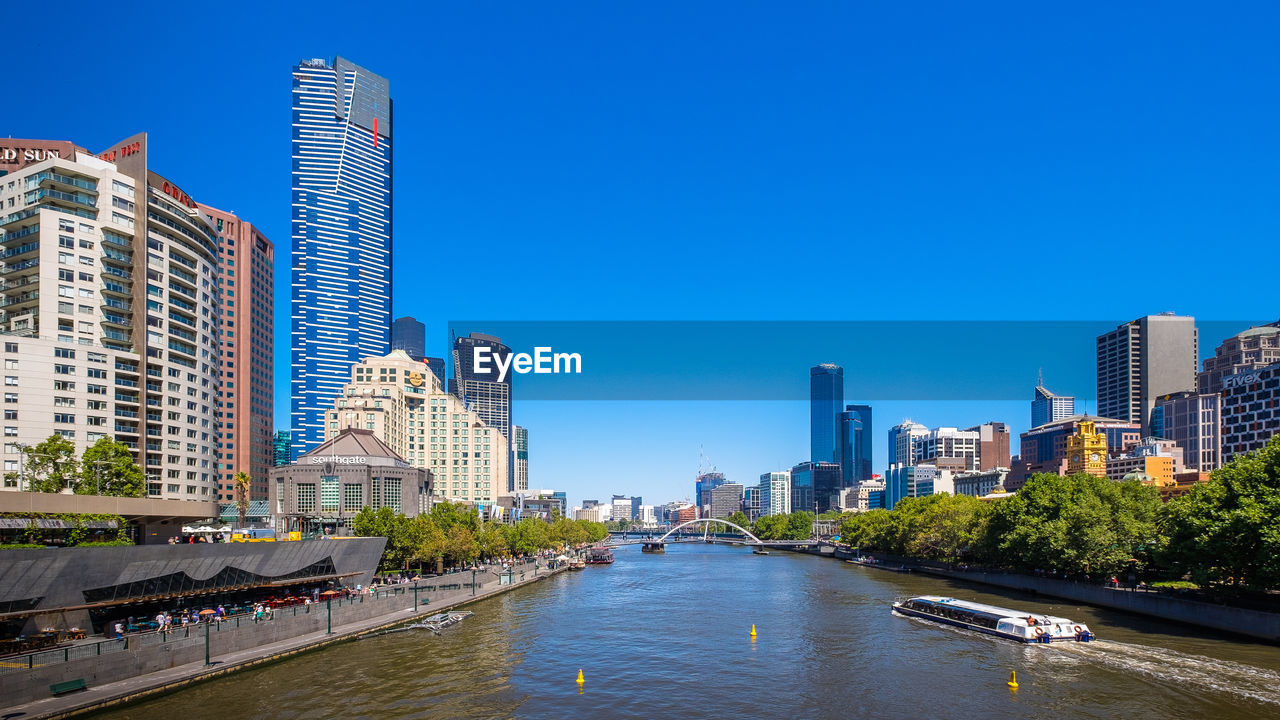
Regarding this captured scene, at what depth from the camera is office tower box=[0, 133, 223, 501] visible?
91375 millimetres

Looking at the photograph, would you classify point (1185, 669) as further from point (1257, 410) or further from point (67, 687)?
point (1257, 410)

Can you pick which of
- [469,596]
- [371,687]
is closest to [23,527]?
[371,687]

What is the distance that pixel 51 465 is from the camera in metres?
85.9

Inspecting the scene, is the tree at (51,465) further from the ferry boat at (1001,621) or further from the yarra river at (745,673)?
the ferry boat at (1001,621)

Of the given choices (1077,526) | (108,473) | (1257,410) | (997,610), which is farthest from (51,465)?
(1257,410)

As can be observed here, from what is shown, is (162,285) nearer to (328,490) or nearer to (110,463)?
(110,463)

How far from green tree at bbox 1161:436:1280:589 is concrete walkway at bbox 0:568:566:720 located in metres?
67.0

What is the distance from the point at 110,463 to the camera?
84438 millimetres

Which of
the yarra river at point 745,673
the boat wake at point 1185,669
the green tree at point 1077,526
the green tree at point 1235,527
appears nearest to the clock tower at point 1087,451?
the green tree at point 1077,526

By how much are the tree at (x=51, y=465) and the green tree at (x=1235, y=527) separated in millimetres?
100183

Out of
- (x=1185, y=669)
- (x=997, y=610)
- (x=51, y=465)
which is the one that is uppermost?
(x=51, y=465)

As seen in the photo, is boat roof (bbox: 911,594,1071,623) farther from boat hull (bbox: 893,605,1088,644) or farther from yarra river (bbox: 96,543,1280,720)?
yarra river (bbox: 96,543,1280,720)

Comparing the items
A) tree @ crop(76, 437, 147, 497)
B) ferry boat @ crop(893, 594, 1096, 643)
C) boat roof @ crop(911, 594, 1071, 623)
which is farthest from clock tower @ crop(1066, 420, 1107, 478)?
tree @ crop(76, 437, 147, 497)

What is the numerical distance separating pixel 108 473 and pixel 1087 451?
14927 centimetres
